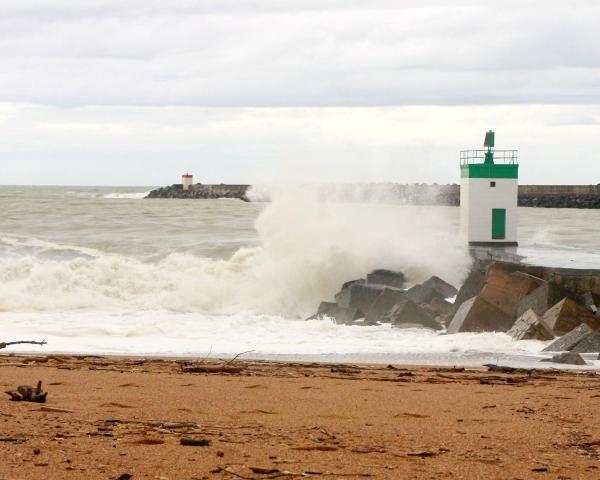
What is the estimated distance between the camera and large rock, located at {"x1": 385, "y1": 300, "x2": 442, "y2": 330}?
1465 cm

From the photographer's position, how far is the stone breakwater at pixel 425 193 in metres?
24.0

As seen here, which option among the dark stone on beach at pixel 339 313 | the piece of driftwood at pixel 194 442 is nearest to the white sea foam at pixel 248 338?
the dark stone on beach at pixel 339 313

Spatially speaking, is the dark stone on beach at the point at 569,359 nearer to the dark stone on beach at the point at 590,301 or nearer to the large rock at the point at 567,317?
the large rock at the point at 567,317

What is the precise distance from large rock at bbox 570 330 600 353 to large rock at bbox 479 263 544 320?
235cm

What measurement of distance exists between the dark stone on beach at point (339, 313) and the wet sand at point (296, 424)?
6374 mm

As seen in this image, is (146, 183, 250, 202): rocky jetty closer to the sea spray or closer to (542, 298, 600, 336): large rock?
the sea spray

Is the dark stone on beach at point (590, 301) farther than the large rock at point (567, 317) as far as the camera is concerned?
Yes

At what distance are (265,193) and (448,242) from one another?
201 inches

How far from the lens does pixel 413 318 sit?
14.8 m

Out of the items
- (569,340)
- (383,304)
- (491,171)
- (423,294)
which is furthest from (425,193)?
(569,340)

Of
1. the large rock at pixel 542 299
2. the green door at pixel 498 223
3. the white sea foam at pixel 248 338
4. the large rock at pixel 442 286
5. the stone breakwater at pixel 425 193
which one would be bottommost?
the white sea foam at pixel 248 338

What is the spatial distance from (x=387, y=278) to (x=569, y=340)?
7.90 m

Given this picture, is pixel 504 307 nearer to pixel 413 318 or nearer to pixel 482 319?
pixel 482 319

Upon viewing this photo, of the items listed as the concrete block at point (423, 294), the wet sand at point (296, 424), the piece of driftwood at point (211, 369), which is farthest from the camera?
the concrete block at point (423, 294)
